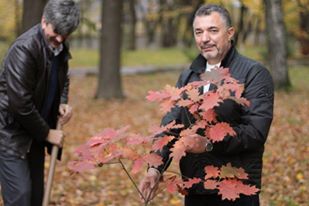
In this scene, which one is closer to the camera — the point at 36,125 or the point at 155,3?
the point at 36,125

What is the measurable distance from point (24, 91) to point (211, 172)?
1.46 meters

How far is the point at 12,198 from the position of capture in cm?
384

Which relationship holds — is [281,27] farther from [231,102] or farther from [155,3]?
[155,3]

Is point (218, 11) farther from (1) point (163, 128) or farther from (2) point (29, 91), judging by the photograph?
(2) point (29, 91)

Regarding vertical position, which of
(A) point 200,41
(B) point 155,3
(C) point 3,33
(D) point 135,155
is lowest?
(C) point 3,33

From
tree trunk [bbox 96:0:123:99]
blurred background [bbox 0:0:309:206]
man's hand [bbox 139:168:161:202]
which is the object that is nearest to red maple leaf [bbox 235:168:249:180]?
man's hand [bbox 139:168:161:202]

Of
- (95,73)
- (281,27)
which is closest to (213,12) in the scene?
(281,27)

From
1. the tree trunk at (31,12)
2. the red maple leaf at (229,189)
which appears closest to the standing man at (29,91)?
the red maple leaf at (229,189)

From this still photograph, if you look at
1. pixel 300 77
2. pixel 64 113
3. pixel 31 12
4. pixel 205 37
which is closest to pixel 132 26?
pixel 300 77

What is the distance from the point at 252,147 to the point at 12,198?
5.97ft

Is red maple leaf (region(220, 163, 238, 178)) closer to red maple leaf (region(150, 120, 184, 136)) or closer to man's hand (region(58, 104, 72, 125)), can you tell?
red maple leaf (region(150, 120, 184, 136))

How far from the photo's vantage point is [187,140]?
270 cm

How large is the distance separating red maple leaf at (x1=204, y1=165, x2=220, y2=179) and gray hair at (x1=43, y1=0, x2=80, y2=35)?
142cm

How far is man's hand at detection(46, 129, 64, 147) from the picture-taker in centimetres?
397
